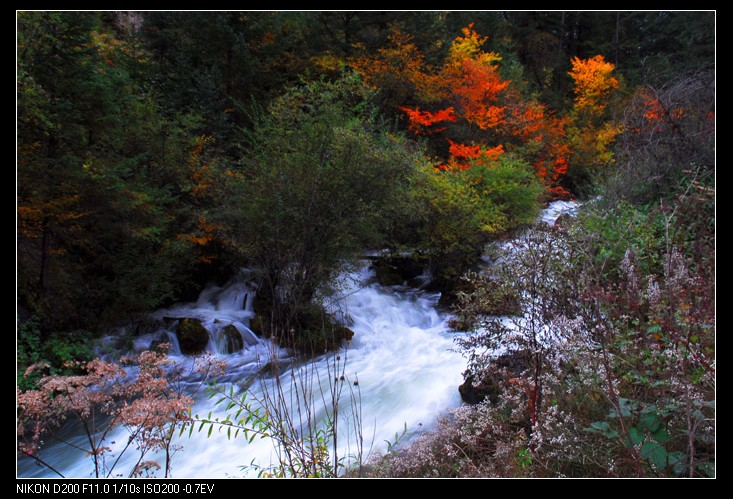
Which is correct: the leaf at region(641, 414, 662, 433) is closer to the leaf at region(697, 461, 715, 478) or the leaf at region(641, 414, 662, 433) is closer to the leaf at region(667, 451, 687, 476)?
the leaf at region(667, 451, 687, 476)

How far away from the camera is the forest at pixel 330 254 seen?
270 cm

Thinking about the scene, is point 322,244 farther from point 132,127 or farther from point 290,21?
point 290,21

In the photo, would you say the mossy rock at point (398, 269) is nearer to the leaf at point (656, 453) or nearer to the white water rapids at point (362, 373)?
the white water rapids at point (362, 373)

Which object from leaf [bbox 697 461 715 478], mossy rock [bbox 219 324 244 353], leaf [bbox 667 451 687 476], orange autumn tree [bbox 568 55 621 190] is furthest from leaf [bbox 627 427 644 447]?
orange autumn tree [bbox 568 55 621 190]

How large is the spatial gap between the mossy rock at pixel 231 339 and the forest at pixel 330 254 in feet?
0.15

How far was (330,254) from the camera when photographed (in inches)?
320

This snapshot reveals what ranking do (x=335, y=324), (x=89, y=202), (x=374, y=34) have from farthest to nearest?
(x=374, y=34) < (x=335, y=324) < (x=89, y=202)

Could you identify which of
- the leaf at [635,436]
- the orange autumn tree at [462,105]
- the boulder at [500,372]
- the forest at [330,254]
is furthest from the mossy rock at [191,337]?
the orange autumn tree at [462,105]

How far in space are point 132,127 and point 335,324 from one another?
6.05 meters

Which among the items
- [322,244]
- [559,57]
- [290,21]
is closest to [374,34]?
[290,21]

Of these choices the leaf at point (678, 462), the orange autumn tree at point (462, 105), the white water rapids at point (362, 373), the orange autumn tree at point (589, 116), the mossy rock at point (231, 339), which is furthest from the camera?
the orange autumn tree at point (589, 116)

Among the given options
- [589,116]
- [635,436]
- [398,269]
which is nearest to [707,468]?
[635,436]

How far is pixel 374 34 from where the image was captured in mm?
15352

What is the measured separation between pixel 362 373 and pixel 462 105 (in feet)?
40.2
